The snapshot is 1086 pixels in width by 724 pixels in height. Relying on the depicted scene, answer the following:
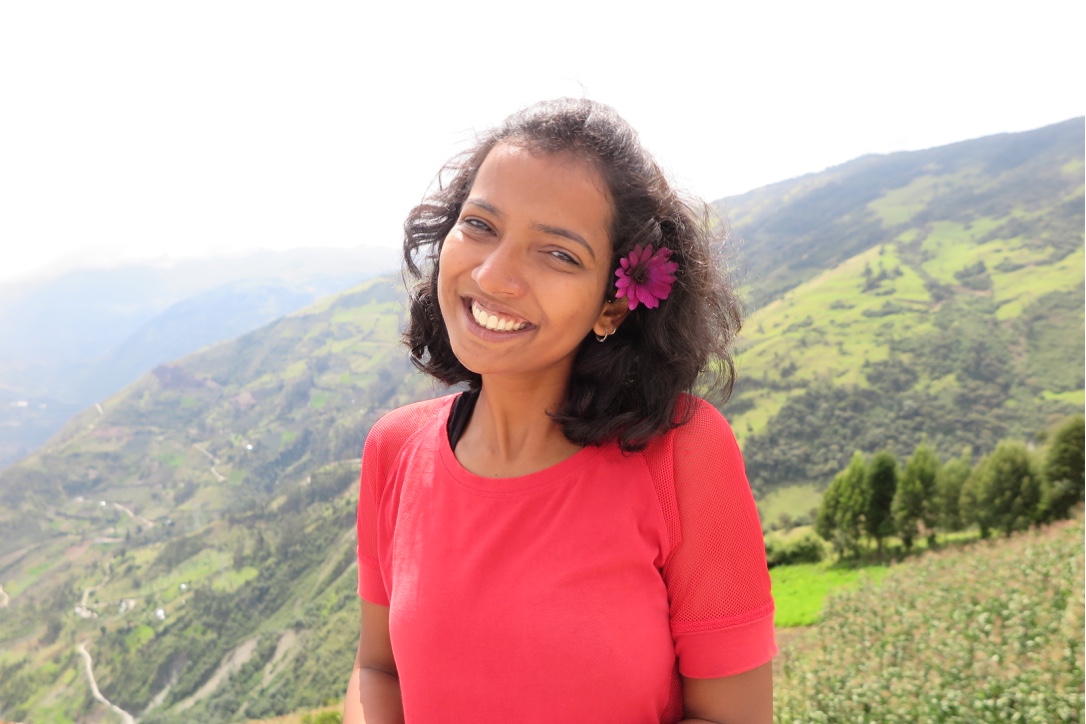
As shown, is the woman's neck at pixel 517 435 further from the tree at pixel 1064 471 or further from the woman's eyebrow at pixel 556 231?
the tree at pixel 1064 471

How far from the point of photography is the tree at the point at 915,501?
33031 mm

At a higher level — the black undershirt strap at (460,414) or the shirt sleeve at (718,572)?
the black undershirt strap at (460,414)

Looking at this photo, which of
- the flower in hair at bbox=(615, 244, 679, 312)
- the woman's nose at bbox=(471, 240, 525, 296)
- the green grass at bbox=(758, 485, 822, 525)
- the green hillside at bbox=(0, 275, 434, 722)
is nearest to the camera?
the woman's nose at bbox=(471, 240, 525, 296)

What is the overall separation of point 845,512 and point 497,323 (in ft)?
127

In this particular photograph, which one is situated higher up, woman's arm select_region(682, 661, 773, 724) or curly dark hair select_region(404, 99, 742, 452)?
curly dark hair select_region(404, 99, 742, 452)

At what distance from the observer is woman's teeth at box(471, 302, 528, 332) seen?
1.64m

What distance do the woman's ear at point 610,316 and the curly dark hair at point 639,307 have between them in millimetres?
36

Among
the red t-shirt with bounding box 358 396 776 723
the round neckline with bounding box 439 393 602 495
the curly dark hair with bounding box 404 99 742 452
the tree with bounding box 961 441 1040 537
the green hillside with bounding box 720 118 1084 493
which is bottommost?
the green hillside with bounding box 720 118 1084 493

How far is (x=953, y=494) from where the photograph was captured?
3284 cm

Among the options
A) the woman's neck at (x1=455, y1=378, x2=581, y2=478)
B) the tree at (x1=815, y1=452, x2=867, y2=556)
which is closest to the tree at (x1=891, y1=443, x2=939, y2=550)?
the tree at (x1=815, y1=452, x2=867, y2=556)

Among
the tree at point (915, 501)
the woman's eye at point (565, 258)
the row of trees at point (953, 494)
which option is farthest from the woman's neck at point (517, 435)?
the tree at point (915, 501)

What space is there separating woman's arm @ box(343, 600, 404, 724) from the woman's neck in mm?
629

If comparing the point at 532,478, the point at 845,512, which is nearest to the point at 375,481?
the point at 532,478

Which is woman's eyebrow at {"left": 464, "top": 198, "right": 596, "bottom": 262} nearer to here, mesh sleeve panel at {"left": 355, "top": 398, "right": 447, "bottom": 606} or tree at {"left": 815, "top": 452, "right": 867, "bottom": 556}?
mesh sleeve panel at {"left": 355, "top": 398, "right": 447, "bottom": 606}
